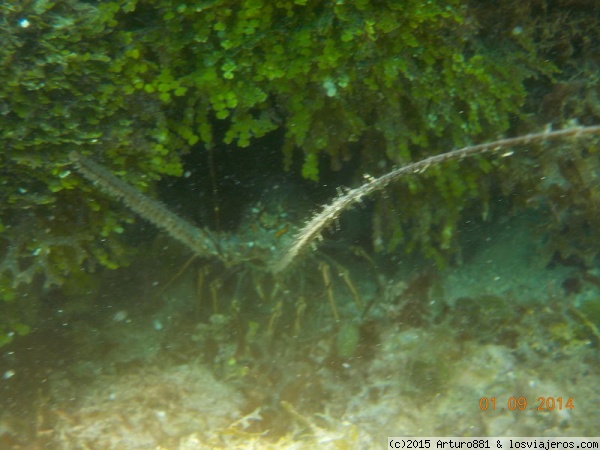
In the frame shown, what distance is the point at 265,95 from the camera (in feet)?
9.68

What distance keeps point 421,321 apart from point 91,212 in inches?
103

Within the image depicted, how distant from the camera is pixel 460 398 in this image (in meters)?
3.26

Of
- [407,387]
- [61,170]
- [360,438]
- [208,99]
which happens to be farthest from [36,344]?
[407,387]

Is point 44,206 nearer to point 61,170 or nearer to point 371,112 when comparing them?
point 61,170
